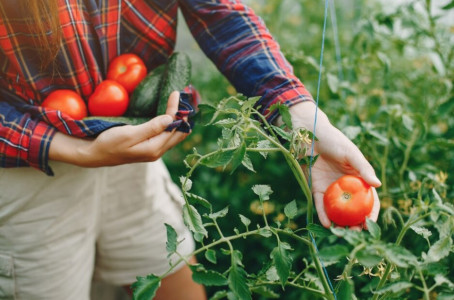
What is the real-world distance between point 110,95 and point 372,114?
105 cm

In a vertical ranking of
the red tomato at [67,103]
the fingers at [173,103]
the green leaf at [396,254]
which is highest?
the red tomato at [67,103]

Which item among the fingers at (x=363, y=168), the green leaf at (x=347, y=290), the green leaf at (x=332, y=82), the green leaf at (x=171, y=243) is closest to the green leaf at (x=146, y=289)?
the green leaf at (x=171, y=243)

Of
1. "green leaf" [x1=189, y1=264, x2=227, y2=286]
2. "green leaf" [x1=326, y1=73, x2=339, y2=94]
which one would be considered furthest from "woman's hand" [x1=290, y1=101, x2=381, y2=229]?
"green leaf" [x1=326, y1=73, x2=339, y2=94]

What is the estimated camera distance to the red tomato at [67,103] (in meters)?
1.02

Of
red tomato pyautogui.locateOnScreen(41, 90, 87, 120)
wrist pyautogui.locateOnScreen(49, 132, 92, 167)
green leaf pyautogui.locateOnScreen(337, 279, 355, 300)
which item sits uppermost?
red tomato pyautogui.locateOnScreen(41, 90, 87, 120)

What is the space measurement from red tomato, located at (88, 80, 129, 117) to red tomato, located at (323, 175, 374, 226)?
1.80 ft

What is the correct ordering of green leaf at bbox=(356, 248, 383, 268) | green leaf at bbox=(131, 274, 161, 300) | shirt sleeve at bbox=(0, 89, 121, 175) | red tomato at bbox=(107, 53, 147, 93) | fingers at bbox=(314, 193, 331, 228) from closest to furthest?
1. green leaf at bbox=(356, 248, 383, 268)
2. green leaf at bbox=(131, 274, 161, 300)
3. fingers at bbox=(314, 193, 331, 228)
4. shirt sleeve at bbox=(0, 89, 121, 175)
5. red tomato at bbox=(107, 53, 147, 93)

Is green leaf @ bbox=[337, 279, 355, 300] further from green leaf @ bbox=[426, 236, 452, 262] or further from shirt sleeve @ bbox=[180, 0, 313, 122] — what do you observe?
shirt sleeve @ bbox=[180, 0, 313, 122]

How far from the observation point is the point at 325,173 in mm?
930

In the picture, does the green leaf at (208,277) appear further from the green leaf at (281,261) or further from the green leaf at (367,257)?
the green leaf at (367,257)

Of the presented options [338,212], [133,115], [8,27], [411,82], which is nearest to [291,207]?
[338,212]

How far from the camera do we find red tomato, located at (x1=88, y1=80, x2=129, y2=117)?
1.07 m

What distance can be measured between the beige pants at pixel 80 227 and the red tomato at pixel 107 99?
16 cm

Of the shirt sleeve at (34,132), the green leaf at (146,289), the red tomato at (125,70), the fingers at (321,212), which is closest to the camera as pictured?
the green leaf at (146,289)
